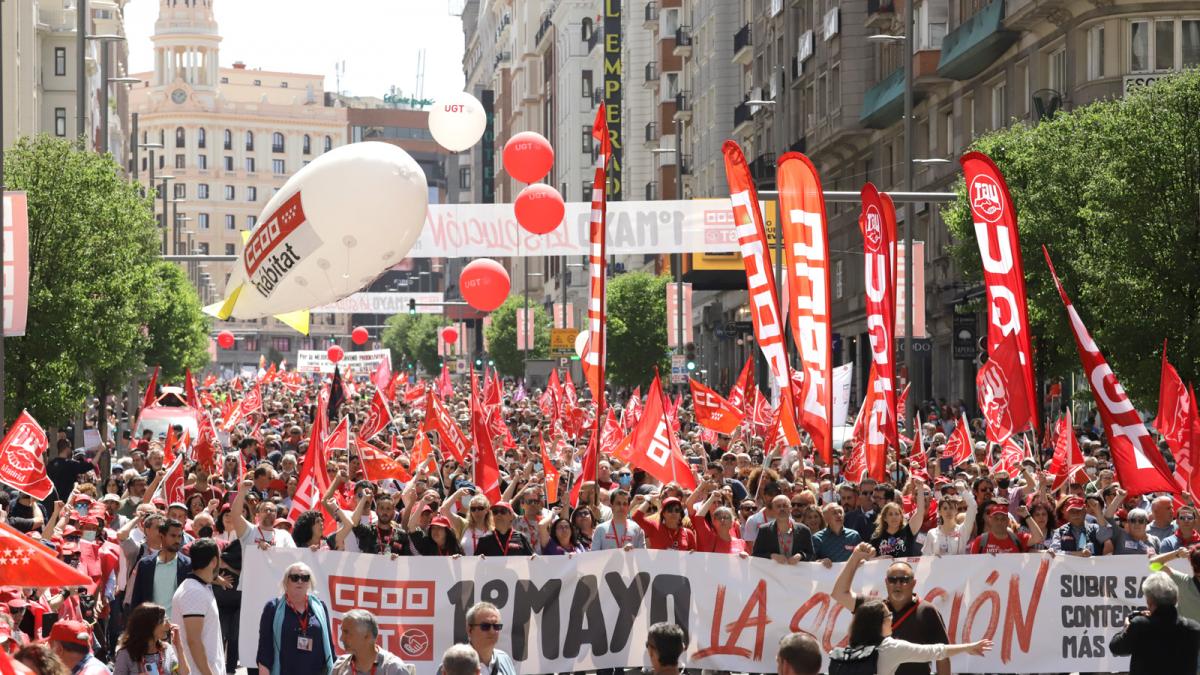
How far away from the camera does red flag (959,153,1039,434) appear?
15.8 metres

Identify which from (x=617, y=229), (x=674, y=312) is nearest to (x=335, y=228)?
(x=617, y=229)

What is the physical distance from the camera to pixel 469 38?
18550 cm

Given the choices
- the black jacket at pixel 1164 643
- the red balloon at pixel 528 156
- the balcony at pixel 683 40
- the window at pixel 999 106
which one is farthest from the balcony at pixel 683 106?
the black jacket at pixel 1164 643

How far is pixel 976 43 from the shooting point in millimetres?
42344

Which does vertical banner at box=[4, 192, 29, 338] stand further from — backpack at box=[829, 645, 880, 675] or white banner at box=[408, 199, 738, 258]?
white banner at box=[408, 199, 738, 258]

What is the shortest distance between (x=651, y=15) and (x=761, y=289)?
76.5m

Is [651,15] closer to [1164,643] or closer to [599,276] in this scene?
[599,276]

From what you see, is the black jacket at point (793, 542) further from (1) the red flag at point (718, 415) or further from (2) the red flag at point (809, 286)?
(1) the red flag at point (718, 415)

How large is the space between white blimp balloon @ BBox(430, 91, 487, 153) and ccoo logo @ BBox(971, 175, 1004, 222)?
29.6 feet

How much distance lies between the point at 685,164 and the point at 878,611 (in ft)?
256

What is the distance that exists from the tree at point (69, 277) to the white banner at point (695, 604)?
17883 mm

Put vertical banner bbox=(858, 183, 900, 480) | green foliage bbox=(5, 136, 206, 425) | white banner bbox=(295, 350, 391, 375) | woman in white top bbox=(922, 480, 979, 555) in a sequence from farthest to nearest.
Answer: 1. white banner bbox=(295, 350, 391, 375)
2. green foliage bbox=(5, 136, 206, 425)
3. vertical banner bbox=(858, 183, 900, 480)
4. woman in white top bbox=(922, 480, 979, 555)

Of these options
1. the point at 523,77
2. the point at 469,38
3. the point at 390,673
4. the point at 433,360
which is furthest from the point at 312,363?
the point at 469,38

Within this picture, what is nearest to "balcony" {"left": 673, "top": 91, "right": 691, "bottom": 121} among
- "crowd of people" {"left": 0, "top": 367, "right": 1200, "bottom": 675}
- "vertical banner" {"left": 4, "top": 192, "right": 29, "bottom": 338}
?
"crowd of people" {"left": 0, "top": 367, "right": 1200, "bottom": 675}
